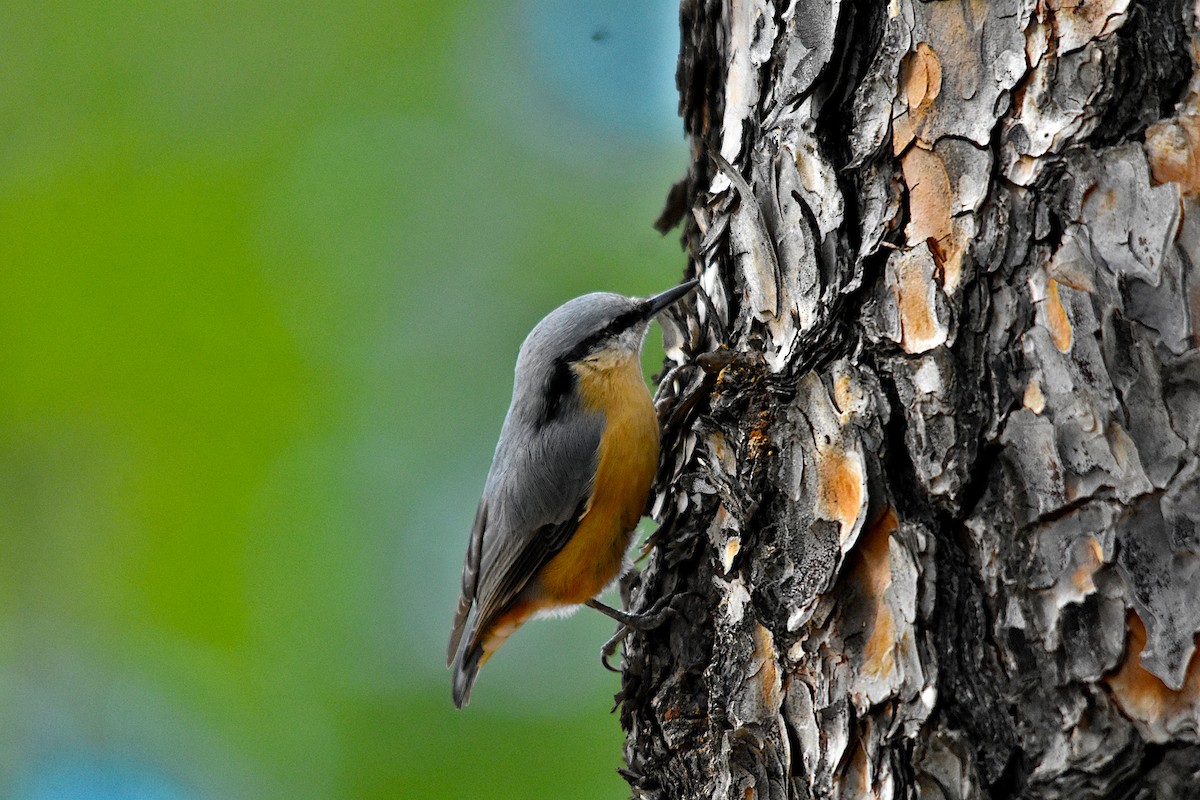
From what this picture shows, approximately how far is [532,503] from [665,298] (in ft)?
2.70

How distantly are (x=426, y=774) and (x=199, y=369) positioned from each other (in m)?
1.49

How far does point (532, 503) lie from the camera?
10.5 feet

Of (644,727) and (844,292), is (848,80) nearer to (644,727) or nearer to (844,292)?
(844,292)

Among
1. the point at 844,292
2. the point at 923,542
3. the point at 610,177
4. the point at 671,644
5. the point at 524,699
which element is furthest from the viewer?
the point at 610,177

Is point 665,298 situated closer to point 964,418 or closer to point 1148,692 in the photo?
point 964,418

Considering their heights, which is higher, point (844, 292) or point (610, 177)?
point (610, 177)

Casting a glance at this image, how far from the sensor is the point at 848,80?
6.18 ft

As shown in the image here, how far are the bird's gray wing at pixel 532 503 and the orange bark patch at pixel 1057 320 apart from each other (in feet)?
5.63

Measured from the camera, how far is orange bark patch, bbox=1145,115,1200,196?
1469 mm

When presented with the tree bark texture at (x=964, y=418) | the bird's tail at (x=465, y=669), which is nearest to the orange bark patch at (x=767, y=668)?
the tree bark texture at (x=964, y=418)

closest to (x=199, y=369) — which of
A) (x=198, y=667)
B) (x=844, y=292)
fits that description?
(x=198, y=667)

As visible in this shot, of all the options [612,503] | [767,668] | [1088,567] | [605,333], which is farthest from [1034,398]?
[605,333]

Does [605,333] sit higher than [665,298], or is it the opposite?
[605,333]

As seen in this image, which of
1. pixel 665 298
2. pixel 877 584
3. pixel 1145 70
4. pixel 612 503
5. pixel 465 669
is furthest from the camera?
pixel 465 669
